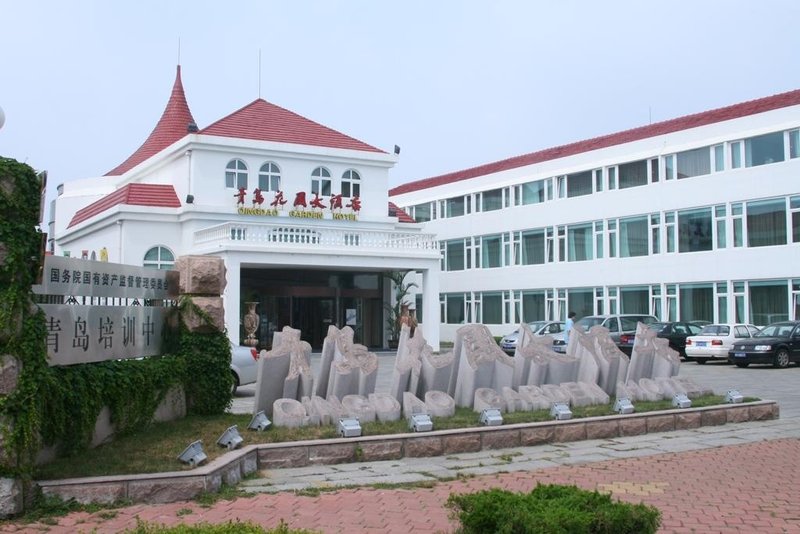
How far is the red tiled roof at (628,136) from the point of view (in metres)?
30.9

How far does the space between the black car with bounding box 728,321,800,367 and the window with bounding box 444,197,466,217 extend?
21312 millimetres

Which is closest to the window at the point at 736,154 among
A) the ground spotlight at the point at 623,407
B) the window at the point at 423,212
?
the window at the point at 423,212

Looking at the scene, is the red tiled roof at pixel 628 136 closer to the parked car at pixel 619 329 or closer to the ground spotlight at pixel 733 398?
the parked car at pixel 619 329

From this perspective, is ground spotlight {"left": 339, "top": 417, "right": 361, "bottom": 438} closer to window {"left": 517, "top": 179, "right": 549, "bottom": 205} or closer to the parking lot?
the parking lot

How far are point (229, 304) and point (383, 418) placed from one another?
A: 1777cm

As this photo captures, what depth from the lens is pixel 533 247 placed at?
41.1m

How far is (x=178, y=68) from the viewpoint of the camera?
143ft

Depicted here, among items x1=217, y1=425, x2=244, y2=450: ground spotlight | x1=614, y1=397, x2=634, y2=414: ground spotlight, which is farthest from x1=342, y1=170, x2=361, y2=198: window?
x1=217, y1=425, x2=244, y2=450: ground spotlight

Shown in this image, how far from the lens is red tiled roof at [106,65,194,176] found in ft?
137

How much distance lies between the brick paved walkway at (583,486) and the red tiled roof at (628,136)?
2437cm

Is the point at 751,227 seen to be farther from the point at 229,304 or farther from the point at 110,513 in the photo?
the point at 110,513

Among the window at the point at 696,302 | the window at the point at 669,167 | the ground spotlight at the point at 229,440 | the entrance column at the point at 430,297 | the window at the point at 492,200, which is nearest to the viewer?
the ground spotlight at the point at 229,440

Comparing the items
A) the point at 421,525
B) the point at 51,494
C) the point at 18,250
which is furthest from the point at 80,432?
the point at 421,525

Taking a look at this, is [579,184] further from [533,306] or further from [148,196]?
[148,196]
